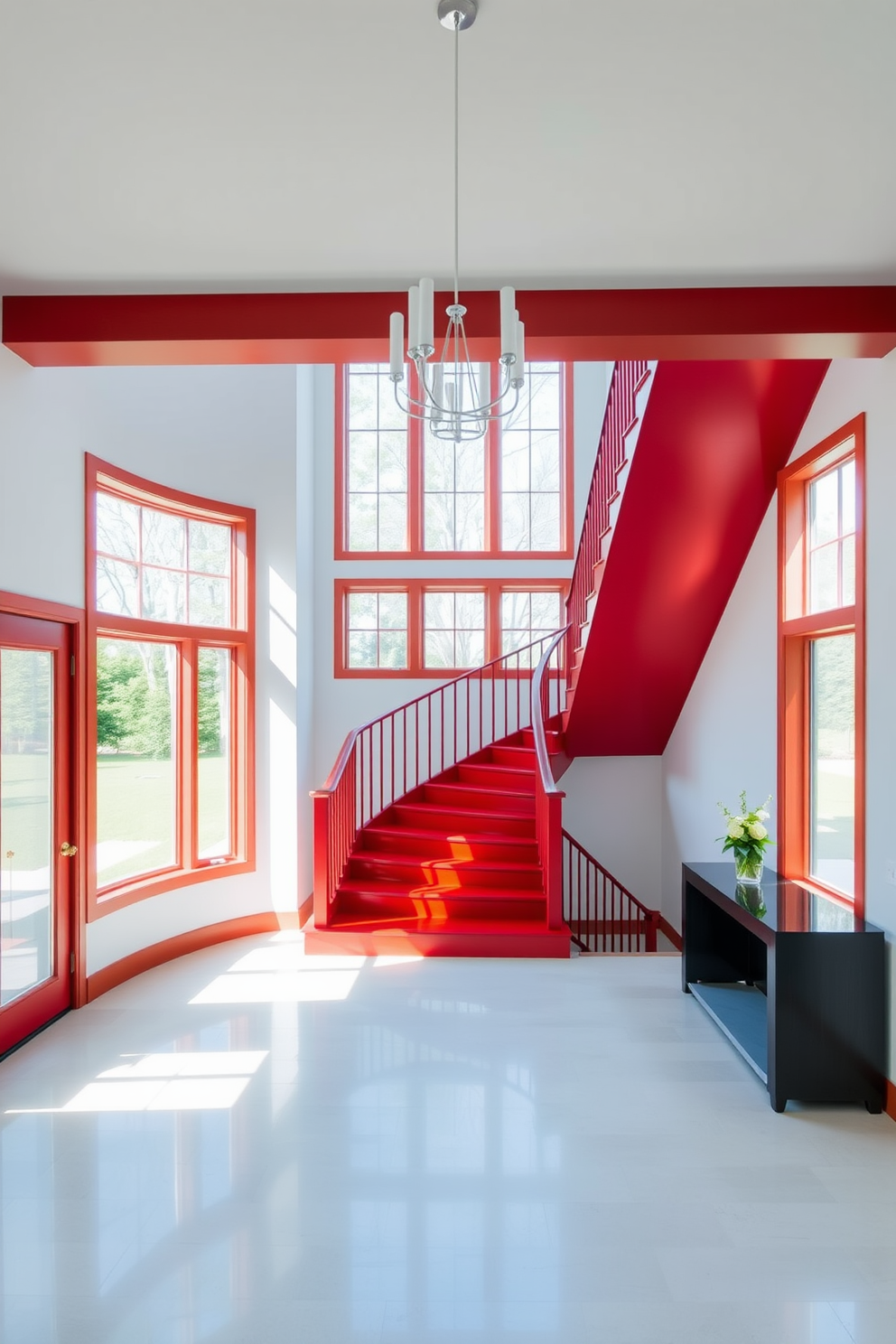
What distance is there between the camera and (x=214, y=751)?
6.29 meters

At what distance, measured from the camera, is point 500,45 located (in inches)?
90.5

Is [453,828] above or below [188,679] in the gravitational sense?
below

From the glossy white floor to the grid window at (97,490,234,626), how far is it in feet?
8.47

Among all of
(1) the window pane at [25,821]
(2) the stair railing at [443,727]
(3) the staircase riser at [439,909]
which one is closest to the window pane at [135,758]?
(1) the window pane at [25,821]

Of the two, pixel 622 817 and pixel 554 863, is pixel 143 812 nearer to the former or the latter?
pixel 554 863

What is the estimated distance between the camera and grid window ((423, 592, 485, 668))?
861 cm

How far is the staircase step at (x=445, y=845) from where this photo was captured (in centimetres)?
659

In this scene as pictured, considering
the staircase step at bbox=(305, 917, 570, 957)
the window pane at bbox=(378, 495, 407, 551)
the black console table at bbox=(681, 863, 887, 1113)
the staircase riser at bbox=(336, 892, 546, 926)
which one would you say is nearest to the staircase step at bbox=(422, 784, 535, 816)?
the staircase riser at bbox=(336, 892, 546, 926)

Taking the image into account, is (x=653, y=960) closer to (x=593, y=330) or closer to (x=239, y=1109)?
(x=239, y=1109)

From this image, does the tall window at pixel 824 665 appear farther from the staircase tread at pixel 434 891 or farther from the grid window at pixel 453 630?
the grid window at pixel 453 630

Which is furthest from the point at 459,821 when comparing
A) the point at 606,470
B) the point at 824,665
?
the point at 824,665

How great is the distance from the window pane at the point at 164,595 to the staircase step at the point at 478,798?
2702 millimetres

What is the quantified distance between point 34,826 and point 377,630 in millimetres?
4540

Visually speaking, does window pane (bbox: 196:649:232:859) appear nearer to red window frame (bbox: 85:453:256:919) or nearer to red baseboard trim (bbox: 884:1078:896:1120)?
red window frame (bbox: 85:453:256:919)
